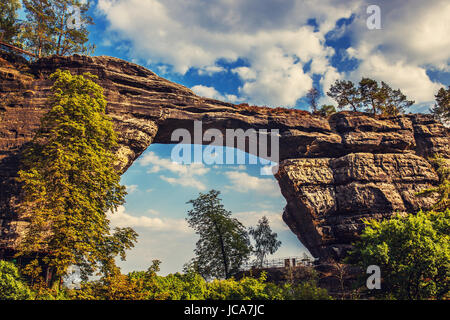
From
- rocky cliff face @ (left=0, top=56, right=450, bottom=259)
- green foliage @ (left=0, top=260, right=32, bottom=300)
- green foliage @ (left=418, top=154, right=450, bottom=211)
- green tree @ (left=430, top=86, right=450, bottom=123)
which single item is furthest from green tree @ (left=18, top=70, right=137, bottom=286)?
green tree @ (left=430, top=86, right=450, bottom=123)

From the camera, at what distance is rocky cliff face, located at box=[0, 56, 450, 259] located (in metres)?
26.6

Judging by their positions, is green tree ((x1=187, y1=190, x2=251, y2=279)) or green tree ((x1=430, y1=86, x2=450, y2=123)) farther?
green tree ((x1=430, y1=86, x2=450, y2=123))

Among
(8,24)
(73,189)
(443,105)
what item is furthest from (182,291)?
(443,105)

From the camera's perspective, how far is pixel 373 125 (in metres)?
35.8

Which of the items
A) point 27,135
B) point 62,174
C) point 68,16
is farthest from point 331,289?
point 68,16

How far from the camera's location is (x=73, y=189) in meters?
17.7

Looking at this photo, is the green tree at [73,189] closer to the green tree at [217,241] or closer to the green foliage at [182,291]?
the green foliage at [182,291]

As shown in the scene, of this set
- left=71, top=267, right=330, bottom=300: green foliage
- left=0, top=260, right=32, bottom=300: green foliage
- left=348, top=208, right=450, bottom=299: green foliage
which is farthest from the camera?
left=348, top=208, right=450, bottom=299: green foliage

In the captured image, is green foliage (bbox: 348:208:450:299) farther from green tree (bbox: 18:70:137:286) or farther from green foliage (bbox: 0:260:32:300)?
green foliage (bbox: 0:260:32:300)

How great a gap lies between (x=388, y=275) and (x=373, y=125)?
20.5 meters

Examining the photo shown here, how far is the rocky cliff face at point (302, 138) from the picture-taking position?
26.6 meters

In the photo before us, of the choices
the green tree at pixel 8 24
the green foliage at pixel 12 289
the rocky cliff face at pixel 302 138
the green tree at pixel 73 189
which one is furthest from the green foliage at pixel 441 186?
the green tree at pixel 8 24

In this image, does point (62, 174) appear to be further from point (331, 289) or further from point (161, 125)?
point (331, 289)

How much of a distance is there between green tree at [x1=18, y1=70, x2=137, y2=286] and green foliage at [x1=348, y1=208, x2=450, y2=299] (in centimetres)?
1649
